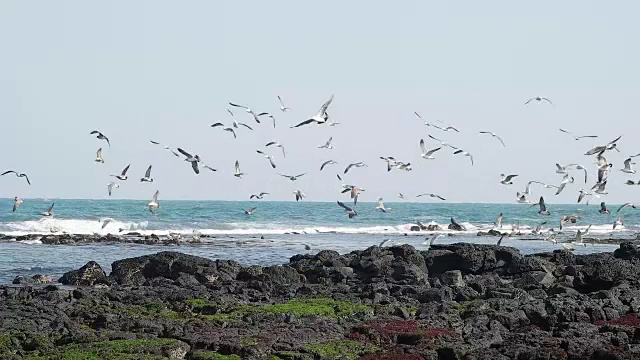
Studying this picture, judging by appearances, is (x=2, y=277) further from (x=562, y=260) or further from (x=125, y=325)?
(x=562, y=260)

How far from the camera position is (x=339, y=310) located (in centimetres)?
2066

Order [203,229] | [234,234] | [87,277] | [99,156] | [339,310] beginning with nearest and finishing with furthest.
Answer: [339,310]
[99,156]
[87,277]
[234,234]
[203,229]

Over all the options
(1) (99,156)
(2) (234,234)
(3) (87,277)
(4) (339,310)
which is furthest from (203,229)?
(4) (339,310)

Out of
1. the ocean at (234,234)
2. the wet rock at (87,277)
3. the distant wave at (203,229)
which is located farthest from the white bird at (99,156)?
the distant wave at (203,229)

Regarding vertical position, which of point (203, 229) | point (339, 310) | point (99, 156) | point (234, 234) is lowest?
point (339, 310)

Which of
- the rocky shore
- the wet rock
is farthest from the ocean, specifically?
the rocky shore

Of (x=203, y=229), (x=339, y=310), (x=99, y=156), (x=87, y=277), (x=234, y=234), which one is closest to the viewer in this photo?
(x=339, y=310)

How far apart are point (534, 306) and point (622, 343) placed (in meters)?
3.37

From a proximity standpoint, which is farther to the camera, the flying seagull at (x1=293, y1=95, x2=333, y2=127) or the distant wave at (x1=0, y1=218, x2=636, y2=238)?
the distant wave at (x1=0, y1=218, x2=636, y2=238)

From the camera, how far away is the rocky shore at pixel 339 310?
15.9m

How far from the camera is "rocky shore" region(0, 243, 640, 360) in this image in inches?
624

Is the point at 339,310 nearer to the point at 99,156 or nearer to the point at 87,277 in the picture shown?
the point at 99,156

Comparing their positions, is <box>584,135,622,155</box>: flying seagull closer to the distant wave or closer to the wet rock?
the wet rock

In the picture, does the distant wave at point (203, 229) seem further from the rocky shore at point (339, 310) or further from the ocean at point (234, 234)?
the rocky shore at point (339, 310)
